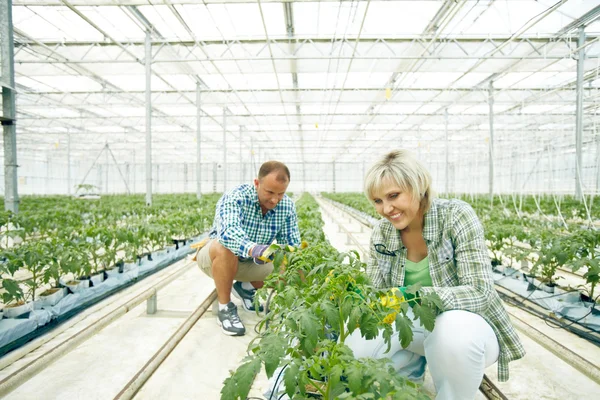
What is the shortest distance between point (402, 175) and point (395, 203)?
141 millimetres

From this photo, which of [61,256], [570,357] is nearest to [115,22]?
[61,256]

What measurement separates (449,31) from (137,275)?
347 inches

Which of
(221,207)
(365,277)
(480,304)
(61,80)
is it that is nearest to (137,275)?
(221,207)

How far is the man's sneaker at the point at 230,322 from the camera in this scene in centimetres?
292

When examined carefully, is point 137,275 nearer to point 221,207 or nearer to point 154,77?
point 221,207

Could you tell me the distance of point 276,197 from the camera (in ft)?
9.21

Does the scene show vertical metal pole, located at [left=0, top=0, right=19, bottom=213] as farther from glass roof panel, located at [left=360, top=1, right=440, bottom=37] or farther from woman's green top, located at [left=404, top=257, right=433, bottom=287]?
glass roof panel, located at [left=360, top=1, right=440, bottom=37]

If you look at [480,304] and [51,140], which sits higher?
[51,140]

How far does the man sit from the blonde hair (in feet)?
3.18

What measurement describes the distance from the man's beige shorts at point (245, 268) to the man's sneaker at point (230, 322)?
0.34 m

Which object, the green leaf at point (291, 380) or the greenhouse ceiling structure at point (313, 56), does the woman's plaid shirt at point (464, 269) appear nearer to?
the green leaf at point (291, 380)

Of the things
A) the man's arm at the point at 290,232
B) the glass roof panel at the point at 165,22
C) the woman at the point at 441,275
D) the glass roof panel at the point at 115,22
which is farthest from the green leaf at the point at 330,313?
the glass roof panel at the point at 115,22

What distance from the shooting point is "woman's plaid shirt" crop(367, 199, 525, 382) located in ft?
5.54

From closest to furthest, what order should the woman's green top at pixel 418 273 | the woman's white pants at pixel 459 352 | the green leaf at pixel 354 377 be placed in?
the green leaf at pixel 354 377
the woman's white pants at pixel 459 352
the woman's green top at pixel 418 273
